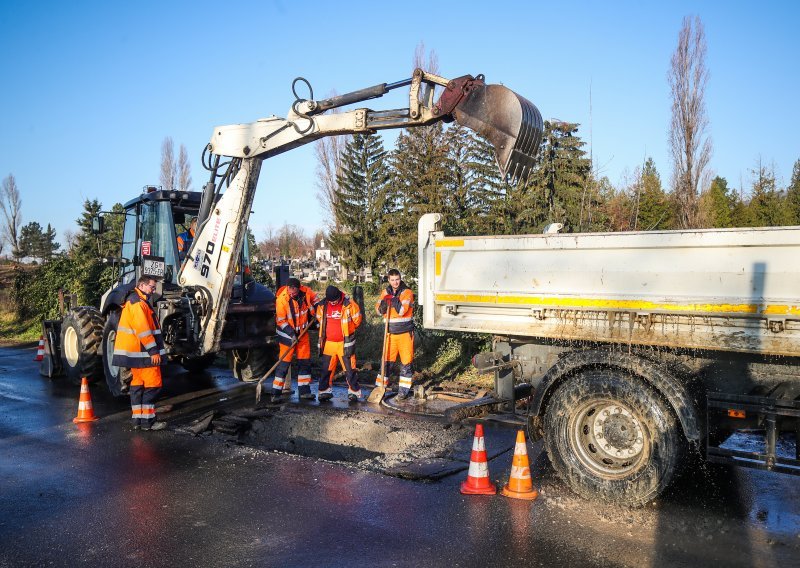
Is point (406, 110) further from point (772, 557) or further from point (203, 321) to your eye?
point (772, 557)

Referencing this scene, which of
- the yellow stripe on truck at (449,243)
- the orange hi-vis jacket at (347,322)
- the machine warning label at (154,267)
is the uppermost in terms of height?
the yellow stripe on truck at (449,243)

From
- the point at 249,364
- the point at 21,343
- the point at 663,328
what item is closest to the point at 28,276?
the point at 21,343

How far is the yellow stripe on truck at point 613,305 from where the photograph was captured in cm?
452

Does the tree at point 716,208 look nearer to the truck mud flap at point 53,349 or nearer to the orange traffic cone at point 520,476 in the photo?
the orange traffic cone at point 520,476

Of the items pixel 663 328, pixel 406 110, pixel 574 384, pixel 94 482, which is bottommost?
pixel 94 482

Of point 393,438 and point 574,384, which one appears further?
point 393,438

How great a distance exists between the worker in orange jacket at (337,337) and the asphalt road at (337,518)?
2.54 meters

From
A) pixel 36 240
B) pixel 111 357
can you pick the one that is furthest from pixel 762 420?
pixel 36 240

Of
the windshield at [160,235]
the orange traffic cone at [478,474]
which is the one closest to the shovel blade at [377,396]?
the windshield at [160,235]

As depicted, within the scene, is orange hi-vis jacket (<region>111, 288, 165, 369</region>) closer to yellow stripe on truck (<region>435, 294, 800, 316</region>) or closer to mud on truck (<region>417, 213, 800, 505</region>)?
yellow stripe on truck (<region>435, 294, 800, 316</region>)

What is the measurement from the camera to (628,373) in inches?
199

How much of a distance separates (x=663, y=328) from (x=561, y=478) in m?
1.52

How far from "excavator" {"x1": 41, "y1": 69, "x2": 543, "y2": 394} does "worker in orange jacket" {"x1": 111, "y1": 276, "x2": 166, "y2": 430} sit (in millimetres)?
1027

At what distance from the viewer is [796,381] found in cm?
464
